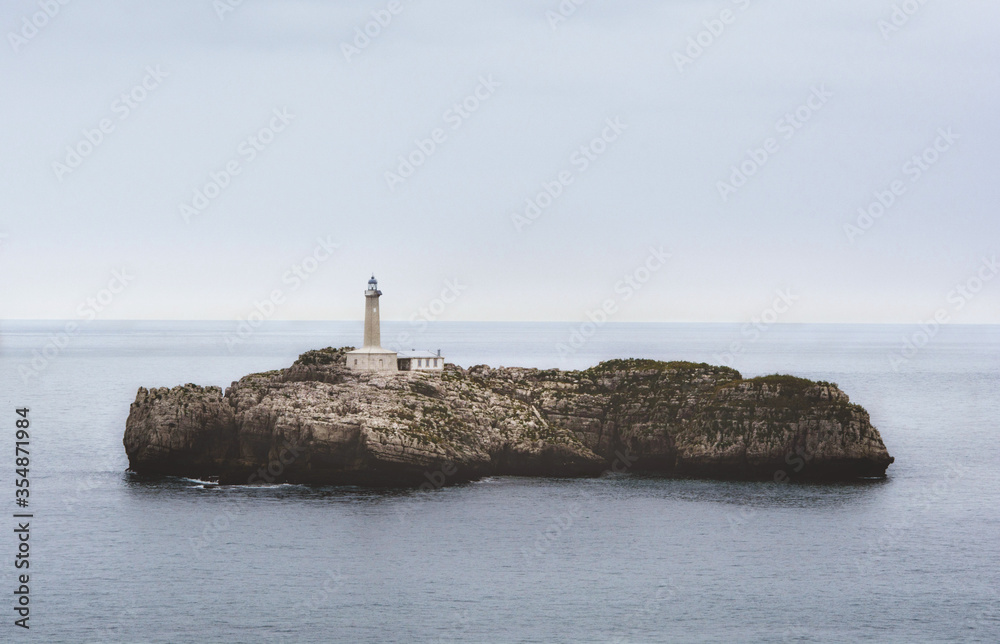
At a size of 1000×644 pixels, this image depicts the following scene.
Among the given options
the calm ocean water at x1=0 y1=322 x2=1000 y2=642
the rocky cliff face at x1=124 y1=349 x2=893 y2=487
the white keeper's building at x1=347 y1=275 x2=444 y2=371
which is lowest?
the calm ocean water at x1=0 y1=322 x2=1000 y2=642

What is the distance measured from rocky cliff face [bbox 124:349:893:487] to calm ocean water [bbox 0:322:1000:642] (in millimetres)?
3723

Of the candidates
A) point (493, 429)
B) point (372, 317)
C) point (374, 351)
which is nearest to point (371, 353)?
point (374, 351)

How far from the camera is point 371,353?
12075cm

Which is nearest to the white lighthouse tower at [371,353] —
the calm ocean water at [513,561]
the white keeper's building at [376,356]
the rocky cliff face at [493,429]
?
the white keeper's building at [376,356]

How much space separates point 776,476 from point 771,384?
9250 mm

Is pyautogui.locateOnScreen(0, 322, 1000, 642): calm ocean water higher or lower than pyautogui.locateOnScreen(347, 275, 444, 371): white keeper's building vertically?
lower

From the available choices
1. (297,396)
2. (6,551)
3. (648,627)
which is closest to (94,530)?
(6,551)

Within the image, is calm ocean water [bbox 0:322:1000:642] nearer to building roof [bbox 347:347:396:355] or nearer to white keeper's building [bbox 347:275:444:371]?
white keeper's building [bbox 347:275:444:371]

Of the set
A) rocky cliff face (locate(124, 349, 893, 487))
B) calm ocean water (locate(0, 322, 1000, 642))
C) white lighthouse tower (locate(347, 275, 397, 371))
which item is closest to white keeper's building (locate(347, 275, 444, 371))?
white lighthouse tower (locate(347, 275, 397, 371))

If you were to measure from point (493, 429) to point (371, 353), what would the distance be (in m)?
19.1

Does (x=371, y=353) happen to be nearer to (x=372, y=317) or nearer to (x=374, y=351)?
(x=374, y=351)

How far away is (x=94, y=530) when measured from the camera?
274 feet

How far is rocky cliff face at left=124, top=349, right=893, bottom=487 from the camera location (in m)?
101

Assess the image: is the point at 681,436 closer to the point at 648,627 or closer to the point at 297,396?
the point at 297,396
